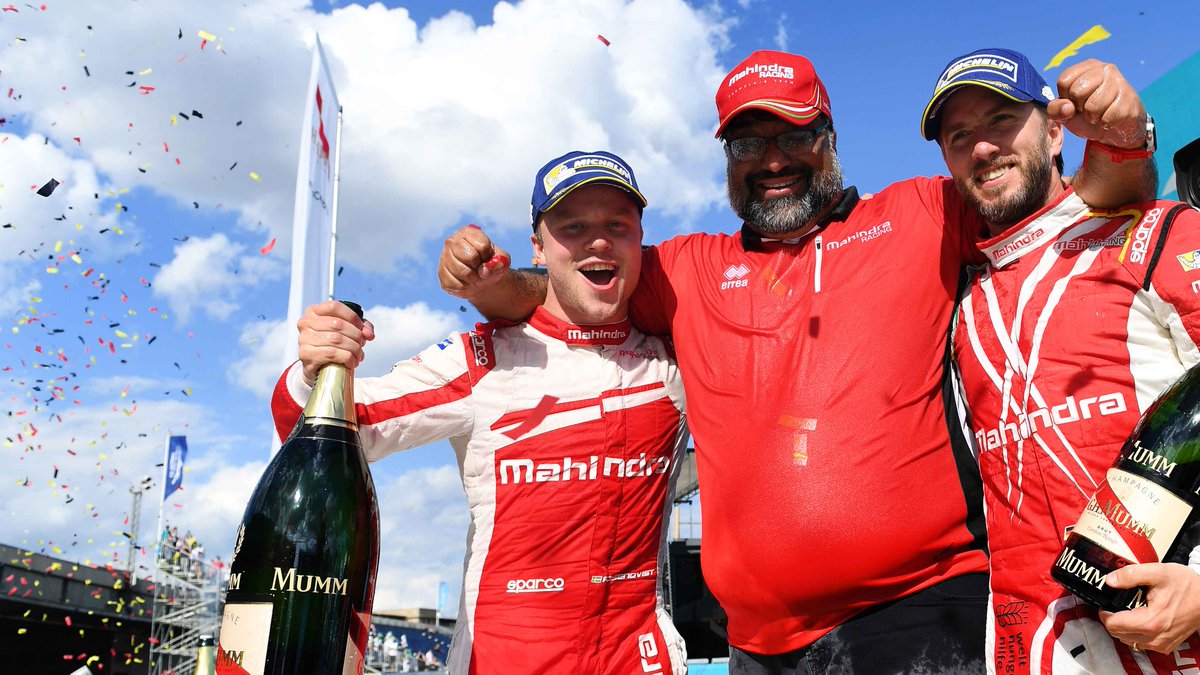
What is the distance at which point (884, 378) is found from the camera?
2.31 meters

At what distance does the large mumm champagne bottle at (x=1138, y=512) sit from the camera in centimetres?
152

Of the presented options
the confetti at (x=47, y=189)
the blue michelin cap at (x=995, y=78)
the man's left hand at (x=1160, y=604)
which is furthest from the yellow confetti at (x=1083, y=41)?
the confetti at (x=47, y=189)

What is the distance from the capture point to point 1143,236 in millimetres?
2037

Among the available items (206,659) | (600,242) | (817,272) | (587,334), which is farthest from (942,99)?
(206,659)

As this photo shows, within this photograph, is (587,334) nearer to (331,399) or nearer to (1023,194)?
(331,399)

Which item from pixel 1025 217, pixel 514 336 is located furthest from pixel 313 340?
pixel 1025 217

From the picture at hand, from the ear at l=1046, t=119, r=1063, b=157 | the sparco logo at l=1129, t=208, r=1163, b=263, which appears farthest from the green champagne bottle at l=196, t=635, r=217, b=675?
the ear at l=1046, t=119, r=1063, b=157

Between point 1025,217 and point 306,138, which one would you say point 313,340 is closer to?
point 1025,217

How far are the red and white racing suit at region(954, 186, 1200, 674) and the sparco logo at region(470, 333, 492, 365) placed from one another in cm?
141

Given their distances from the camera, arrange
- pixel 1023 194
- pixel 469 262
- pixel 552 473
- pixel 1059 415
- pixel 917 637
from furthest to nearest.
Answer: pixel 552 473 < pixel 469 262 < pixel 1023 194 < pixel 917 637 < pixel 1059 415

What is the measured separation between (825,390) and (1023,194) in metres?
0.70

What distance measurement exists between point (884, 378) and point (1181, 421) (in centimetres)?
76

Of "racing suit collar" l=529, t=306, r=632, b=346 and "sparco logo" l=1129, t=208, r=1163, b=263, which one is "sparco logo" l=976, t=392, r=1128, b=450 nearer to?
"sparco logo" l=1129, t=208, r=1163, b=263

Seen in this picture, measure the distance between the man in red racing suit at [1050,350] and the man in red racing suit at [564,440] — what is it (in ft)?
3.03
